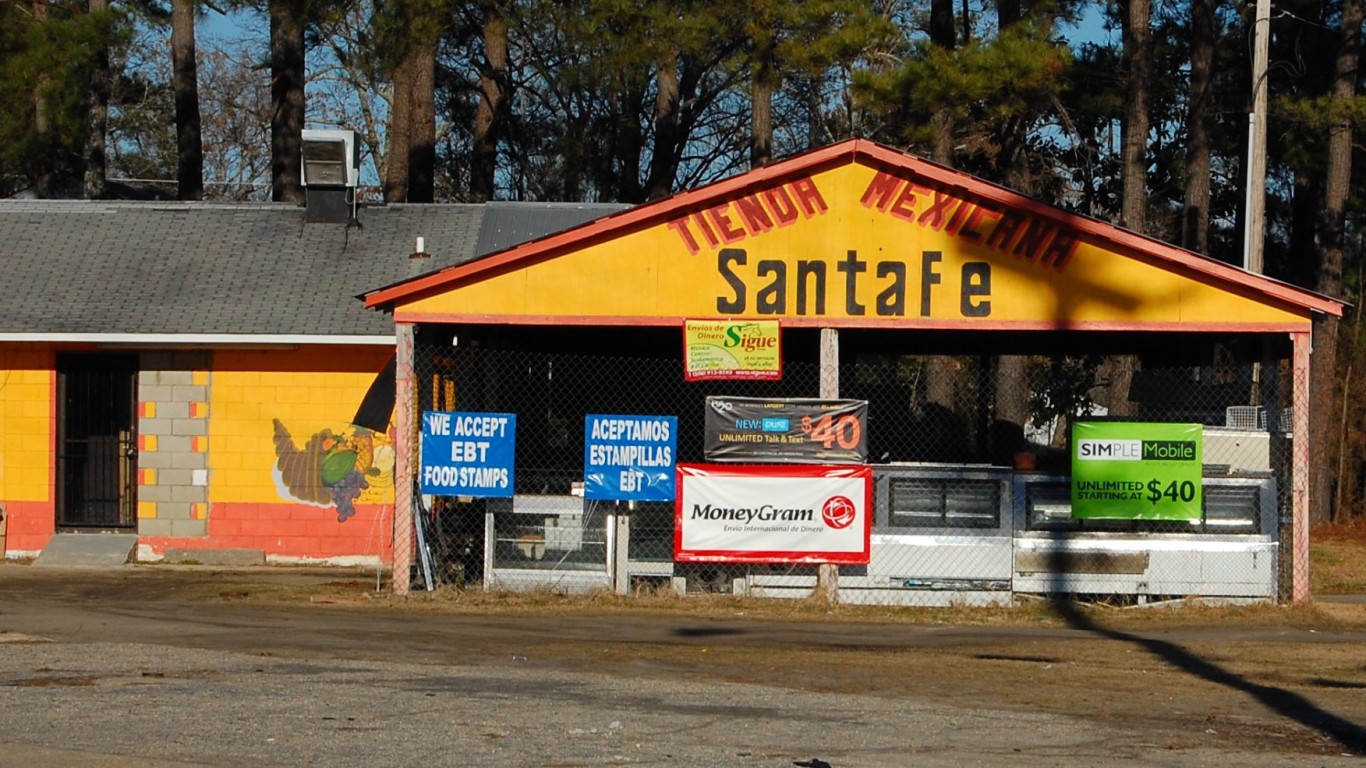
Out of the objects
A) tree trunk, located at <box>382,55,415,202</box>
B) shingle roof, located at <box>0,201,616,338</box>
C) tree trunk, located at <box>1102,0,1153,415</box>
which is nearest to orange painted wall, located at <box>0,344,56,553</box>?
shingle roof, located at <box>0,201,616,338</box>

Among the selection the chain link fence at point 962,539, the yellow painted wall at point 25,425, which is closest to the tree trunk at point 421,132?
the yellow painted wall at point 25,425

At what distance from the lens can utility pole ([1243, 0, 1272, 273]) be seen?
21516mm

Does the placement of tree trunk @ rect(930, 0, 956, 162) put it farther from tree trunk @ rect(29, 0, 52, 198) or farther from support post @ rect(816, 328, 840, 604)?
tree trunk @ rect(29, 0, 52, 198)

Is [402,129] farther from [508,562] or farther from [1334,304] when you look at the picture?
[1334,304]

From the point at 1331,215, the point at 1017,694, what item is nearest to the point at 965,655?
the point at 1017,694

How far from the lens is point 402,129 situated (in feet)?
102

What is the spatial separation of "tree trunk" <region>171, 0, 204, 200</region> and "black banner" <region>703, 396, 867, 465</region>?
1877cm

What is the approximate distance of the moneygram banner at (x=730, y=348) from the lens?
16.8 metres

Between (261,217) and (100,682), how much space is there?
14.2 meters

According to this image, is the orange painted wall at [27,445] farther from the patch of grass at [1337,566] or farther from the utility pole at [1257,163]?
the patch of grass at [1337,566]

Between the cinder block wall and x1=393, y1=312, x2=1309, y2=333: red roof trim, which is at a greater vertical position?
x1=393, y1=312, x2=1309, y2=333: red roof trim

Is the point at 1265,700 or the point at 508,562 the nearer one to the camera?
the point at 1265,700

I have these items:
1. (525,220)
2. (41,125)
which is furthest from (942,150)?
(41,125)

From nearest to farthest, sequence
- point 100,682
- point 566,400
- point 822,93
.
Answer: point 100,682, point 566,400, point 822,93
